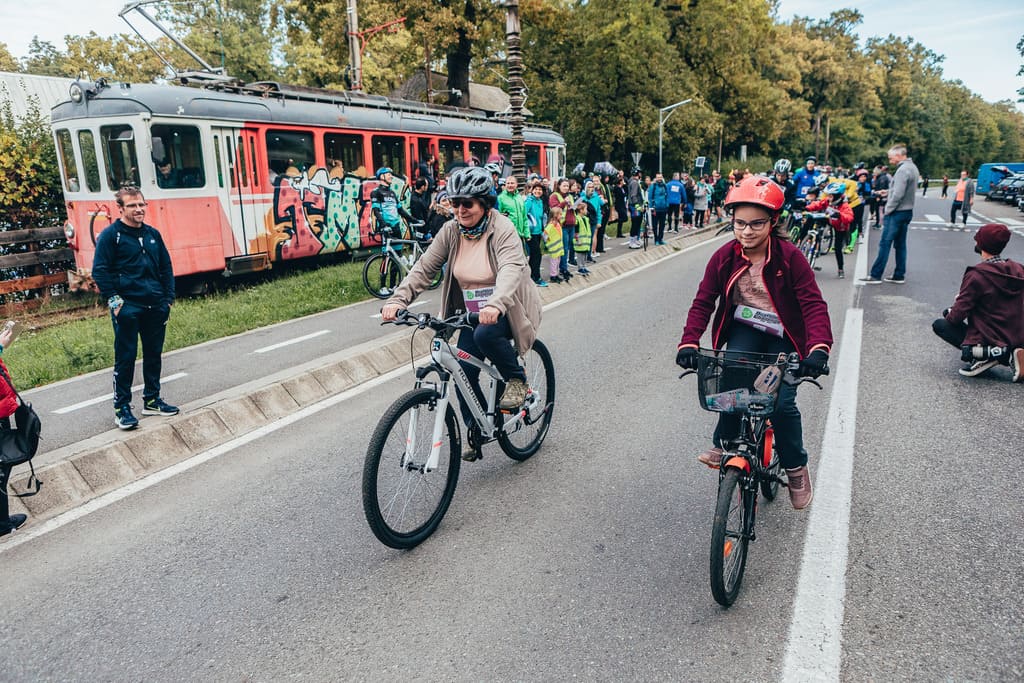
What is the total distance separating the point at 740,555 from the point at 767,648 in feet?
1.44

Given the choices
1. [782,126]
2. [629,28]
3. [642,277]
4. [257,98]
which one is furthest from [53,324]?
[782,126]

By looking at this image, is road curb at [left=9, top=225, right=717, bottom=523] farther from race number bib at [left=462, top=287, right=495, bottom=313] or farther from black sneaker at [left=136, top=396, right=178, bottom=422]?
race number bib at [left=462, top=287, right=495, bottom=313]

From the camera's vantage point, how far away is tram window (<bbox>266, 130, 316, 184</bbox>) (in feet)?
45.9

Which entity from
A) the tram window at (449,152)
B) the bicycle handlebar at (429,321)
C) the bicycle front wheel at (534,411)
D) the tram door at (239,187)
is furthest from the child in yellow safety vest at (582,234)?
the bicycle handlebar at (429,321)

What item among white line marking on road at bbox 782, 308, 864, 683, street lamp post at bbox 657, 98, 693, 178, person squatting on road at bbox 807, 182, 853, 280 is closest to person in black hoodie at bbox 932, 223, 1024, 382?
white line marking on road at bbox 782, 308, 864, 683

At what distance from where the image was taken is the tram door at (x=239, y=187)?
511 inches

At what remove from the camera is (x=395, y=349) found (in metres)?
8.06

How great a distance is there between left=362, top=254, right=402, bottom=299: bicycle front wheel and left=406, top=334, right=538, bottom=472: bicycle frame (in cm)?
716

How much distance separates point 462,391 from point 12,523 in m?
2.71

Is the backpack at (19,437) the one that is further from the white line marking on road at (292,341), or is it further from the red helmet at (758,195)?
the white line marking on road at (292,341)

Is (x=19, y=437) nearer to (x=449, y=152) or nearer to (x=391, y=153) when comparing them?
(x=391, y=153)

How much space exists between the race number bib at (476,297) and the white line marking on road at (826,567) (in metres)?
2.18

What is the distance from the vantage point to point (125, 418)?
18.2ft

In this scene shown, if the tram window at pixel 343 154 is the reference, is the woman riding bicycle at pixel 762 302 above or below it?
below
